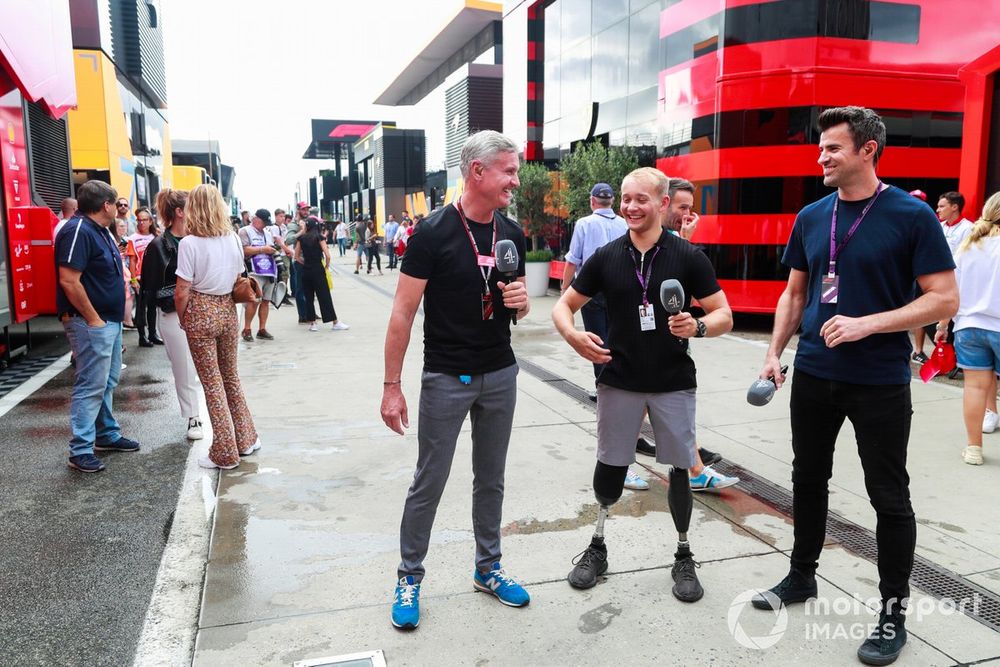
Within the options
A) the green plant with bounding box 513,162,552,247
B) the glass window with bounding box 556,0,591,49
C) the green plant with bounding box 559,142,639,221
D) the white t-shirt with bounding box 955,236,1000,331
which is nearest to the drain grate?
the white t-shirt with bounding box 955,236,1000,331

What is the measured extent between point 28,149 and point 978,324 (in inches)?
358

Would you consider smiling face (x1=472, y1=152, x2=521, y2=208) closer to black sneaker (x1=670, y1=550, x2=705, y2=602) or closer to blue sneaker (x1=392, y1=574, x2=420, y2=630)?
blue sneaker (x1=392, y1=574, x2=420, y2=630)

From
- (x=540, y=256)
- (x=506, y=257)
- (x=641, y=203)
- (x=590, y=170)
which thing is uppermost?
(x=590, y=170)

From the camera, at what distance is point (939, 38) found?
10180 millimetres

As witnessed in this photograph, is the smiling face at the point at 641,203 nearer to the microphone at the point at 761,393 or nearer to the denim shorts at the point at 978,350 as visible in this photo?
the microphone at the point at 761,393

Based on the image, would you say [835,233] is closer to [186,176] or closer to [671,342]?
[671,342]

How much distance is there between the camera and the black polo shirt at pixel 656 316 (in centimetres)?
315

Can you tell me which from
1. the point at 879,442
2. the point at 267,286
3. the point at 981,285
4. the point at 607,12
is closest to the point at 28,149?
the point at 267,286

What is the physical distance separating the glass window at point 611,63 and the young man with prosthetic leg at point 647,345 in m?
11.1

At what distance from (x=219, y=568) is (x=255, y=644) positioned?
75 cm

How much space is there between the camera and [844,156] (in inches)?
109

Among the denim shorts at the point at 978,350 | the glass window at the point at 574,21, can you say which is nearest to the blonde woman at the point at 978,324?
the denim shorts at the point at 978,350

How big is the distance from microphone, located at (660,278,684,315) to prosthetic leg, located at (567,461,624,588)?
2.63 ft

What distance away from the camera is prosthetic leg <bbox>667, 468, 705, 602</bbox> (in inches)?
127
